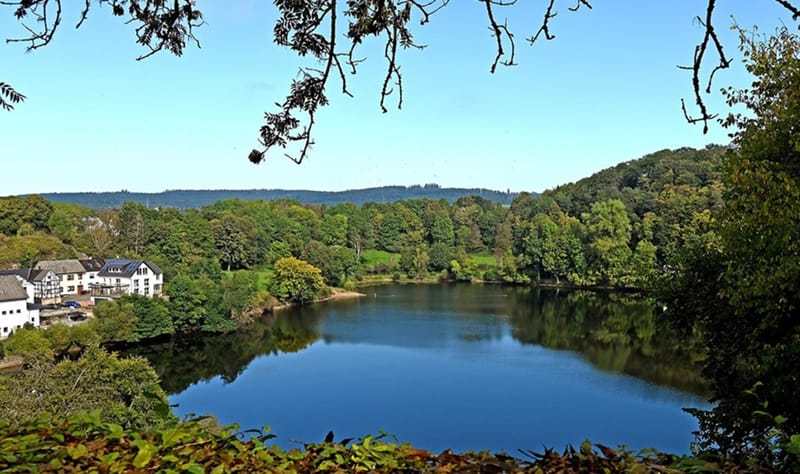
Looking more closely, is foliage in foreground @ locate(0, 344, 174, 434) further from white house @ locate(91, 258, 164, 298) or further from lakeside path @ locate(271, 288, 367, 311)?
lakeside path @ locate(271, 288, 367, 311)

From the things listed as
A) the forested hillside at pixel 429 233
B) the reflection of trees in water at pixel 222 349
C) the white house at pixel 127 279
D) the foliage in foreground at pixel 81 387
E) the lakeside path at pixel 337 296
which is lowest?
the reflection of trees in water at pixel 222 349

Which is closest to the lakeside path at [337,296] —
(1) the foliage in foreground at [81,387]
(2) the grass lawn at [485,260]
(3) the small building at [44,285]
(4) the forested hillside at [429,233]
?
(4) the forested hillside at [429,233]

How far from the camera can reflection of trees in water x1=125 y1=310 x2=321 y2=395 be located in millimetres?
19219

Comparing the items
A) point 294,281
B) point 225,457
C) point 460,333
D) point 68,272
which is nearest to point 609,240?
point 460,333

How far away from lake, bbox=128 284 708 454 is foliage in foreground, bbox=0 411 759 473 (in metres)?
4.85

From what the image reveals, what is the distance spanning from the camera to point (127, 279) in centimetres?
3022

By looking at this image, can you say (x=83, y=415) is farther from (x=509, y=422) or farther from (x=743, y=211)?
(x=509, y=422)

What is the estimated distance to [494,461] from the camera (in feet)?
6.51

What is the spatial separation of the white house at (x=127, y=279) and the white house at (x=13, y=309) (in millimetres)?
6378

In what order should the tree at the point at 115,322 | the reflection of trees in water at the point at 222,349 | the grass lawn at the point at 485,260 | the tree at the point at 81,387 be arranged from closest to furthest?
the tree at the point at 81,387 < the reflection of trees in water at the point at 222,349 < the tree at the point at 115,322 < the grass lawn at the point at 485,260

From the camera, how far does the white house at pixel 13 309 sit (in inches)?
862

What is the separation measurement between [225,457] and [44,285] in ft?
105

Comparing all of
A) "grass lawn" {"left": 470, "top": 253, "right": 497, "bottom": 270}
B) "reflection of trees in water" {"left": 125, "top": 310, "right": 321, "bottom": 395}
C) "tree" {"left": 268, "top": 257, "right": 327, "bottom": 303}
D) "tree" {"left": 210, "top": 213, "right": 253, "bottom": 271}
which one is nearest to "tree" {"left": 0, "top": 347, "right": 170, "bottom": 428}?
"reflection of trees in water" {"left": 125, "top": 310, "right": 321, "bottom": 395}

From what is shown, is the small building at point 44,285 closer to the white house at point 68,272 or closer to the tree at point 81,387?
the white house at point 68,272
